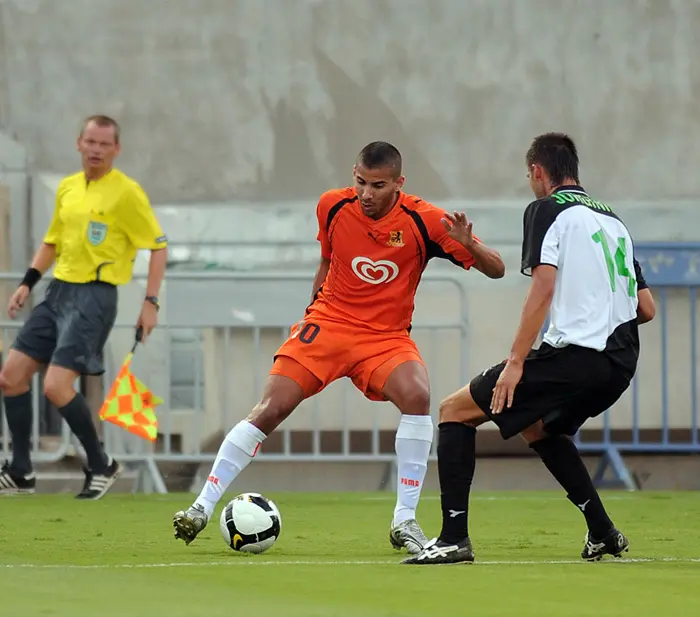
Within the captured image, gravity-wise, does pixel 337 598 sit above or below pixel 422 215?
below

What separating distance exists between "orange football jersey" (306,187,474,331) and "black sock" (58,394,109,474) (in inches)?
120

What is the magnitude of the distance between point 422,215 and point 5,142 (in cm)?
505

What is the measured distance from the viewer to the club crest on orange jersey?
7258 mm

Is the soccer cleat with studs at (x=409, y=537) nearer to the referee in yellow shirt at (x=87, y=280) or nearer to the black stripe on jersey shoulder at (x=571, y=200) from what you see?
the black stripe on jersey shoulder at (x=571, y=200)

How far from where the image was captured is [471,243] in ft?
22.4

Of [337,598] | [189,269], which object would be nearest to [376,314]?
[337,598]

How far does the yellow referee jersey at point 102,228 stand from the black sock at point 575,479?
3.84m

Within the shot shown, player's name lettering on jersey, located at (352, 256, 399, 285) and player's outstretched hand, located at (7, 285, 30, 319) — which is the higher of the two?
player's name lettering on jersey, located at (352, 256, 399, 285)

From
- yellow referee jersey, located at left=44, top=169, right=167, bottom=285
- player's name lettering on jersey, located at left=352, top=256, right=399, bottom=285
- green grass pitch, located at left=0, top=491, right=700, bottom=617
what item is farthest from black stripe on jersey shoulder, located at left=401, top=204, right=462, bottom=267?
yellow referee jersey, located at left=44, top=169, right=167, bottom=285

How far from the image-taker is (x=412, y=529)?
7023 mm

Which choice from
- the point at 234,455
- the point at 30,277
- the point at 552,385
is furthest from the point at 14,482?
the point at 552,385

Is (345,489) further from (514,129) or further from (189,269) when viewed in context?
(514,129)

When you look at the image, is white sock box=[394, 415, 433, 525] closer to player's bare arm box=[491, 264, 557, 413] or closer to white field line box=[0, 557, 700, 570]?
white field line box=[0, 557, 700, 570]

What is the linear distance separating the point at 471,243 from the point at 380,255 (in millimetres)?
582
